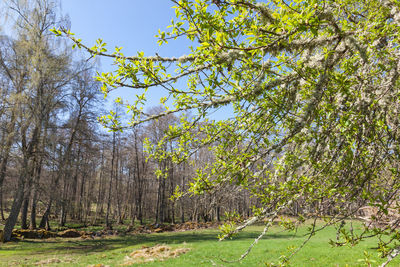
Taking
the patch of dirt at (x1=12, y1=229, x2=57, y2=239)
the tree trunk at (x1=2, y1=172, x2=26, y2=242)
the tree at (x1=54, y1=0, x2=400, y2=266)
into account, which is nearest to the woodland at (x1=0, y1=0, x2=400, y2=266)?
the tree at (x1=54, y1=0, x2=400, y2=266)

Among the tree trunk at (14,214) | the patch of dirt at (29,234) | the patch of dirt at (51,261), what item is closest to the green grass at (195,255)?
the patch of dirt at (51,261)

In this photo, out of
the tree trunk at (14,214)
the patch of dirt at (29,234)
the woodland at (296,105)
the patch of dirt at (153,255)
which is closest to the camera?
the woodland at (296,105)

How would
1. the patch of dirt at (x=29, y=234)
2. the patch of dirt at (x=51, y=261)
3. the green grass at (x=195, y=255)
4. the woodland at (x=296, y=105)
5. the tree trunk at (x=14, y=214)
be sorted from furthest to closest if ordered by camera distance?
1. the patch of dirt at (x=29, y=234)
2. the tree trunk at (x=14, y=214)
3. the patch of dirt at (x=51, y=261)
4. the green grass at (x=195, y=255)
5. the woodland at (x=296, y=105)

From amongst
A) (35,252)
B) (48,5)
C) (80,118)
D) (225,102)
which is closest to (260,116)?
(225,102)

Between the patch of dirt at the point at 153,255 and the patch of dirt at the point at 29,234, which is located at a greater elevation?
the patch of dirt at the point at 29,234

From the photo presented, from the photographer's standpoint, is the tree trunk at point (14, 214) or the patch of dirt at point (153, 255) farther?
the tree trunk at point (14, 214)

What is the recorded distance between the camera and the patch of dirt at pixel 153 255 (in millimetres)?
10996

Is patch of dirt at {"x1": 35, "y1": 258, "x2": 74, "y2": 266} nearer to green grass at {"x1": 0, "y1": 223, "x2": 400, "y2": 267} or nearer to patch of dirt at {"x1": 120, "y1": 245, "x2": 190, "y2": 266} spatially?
green grass at {"x1": 0, "y1": 223, "x2": 400, "y2": 267}

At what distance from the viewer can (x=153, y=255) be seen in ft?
39.1

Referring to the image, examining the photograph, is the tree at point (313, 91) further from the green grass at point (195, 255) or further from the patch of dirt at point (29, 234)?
the patch of dirt at point (29, 234)

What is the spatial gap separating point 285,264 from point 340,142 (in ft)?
4.49

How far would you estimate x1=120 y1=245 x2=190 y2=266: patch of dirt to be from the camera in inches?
433

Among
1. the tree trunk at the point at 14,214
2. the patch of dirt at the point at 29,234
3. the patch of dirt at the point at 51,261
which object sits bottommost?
the patch of dirt at the point at 51,261

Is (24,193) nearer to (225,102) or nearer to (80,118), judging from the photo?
(80,118)
